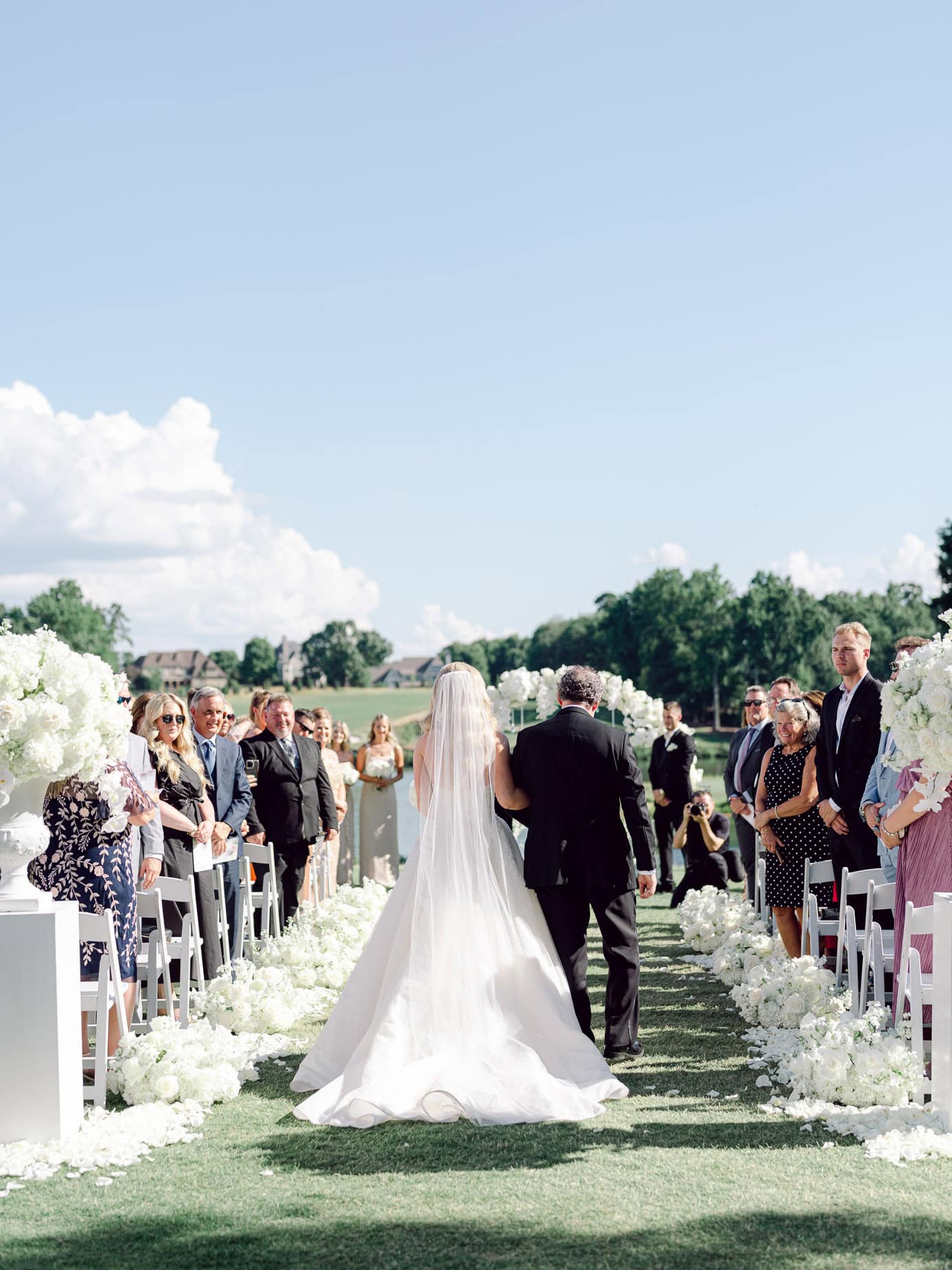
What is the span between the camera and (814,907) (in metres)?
7.84

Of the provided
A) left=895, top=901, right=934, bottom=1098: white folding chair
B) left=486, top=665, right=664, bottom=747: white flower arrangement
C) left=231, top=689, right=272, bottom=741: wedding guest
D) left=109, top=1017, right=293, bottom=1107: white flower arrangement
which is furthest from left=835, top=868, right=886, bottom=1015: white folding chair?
left=231, top=689, right=272, bottom=741: wedding guest

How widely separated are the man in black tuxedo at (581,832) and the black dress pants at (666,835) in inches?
340

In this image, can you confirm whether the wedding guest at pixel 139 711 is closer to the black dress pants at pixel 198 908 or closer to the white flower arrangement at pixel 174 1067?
the black dress pants at pixel 198 908

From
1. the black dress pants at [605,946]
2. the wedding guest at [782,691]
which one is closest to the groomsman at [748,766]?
the wedding guest at [782,691]

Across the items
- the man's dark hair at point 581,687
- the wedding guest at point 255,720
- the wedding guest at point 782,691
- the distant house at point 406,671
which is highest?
the man's dark hair at point 581,687

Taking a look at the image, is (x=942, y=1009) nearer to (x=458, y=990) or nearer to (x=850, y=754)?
(x=458, y=990)

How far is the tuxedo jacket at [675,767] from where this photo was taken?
587 inches

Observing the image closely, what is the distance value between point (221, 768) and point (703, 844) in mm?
6006

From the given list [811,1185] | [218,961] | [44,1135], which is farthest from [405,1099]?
[218,961]

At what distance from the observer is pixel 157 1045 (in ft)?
19.5

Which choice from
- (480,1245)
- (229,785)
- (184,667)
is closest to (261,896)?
(229,785)

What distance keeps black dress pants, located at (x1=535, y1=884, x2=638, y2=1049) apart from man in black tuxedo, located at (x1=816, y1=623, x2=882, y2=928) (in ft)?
7.45

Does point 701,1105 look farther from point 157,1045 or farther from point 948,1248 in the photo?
point 157,1045

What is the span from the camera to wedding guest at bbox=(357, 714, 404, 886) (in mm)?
14938
